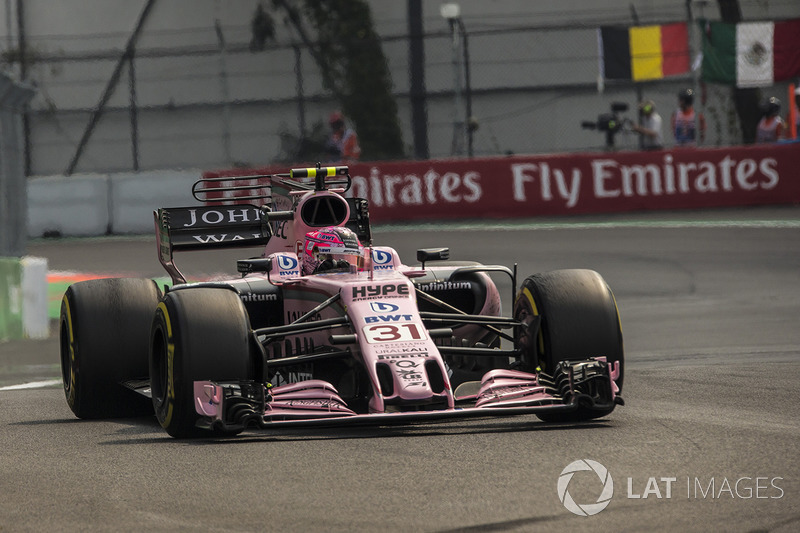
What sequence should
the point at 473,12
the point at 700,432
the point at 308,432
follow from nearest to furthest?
the point at 700,432 → the point at 308,432 → the point at 473,12

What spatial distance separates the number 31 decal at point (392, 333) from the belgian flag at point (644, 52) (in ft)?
59.8

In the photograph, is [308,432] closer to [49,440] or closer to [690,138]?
[49,440]

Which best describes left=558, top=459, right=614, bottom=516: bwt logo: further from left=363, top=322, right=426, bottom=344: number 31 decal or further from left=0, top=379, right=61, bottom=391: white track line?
left=0, top=379, right=61, bottom=391: white track line

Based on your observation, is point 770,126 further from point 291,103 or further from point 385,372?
point 385,372

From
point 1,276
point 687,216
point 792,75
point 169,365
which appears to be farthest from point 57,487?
point 792,75

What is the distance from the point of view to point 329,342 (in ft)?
25.5

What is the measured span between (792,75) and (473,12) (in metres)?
7.66

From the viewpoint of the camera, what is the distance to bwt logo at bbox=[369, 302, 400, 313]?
7.62 m

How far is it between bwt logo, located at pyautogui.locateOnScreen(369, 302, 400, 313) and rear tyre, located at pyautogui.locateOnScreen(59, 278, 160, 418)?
188 cm

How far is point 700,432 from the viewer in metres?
7.00

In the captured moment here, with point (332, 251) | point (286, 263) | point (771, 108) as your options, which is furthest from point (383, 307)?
point (771, 108)

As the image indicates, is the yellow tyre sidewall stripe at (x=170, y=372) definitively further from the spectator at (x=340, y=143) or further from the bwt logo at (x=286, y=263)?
the spectator at (x=340, y=143)

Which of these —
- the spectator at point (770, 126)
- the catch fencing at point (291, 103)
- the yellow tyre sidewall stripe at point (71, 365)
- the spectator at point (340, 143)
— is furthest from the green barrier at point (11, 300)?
the catch fencing at point (291, 103)

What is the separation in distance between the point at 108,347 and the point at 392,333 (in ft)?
7.30
